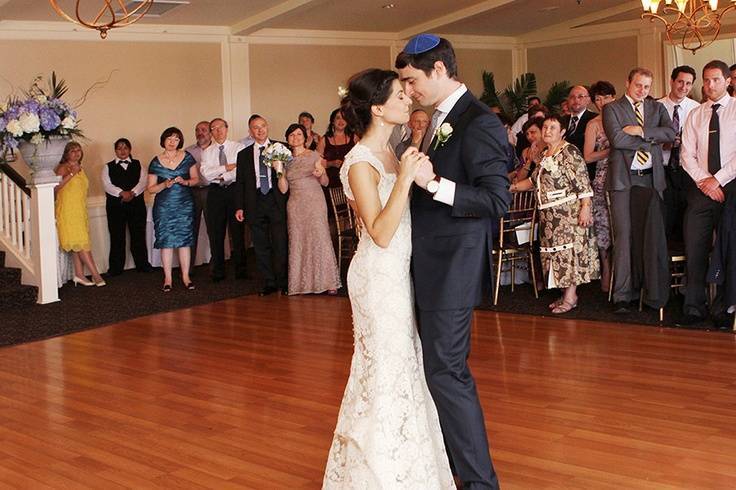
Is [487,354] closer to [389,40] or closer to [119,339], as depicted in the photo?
[119,339]

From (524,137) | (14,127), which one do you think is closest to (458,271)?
(14,127)

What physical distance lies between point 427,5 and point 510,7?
1.51 metres

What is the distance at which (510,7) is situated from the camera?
564 inches

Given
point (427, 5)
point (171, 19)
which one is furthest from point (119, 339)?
point (427, 5)

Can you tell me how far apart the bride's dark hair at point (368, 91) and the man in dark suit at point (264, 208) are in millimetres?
6026

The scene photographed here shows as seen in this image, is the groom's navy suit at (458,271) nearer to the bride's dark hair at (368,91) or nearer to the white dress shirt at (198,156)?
the bride's dark hair at (368,91)

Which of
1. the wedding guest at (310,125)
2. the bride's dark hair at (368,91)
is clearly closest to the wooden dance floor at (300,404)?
the bride's dark hair at (368,91)

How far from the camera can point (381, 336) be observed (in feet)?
13.0

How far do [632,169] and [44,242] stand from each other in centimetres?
540

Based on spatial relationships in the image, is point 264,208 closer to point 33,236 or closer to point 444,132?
point 33,236

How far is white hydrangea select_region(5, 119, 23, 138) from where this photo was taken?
938cm

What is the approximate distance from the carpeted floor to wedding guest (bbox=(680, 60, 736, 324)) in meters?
4.27

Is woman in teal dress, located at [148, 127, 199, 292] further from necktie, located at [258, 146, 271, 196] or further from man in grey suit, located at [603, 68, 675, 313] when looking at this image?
man in grey suit, located at [603, 68, 675, 313]

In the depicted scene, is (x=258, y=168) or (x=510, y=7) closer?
(x=258, y=168)
